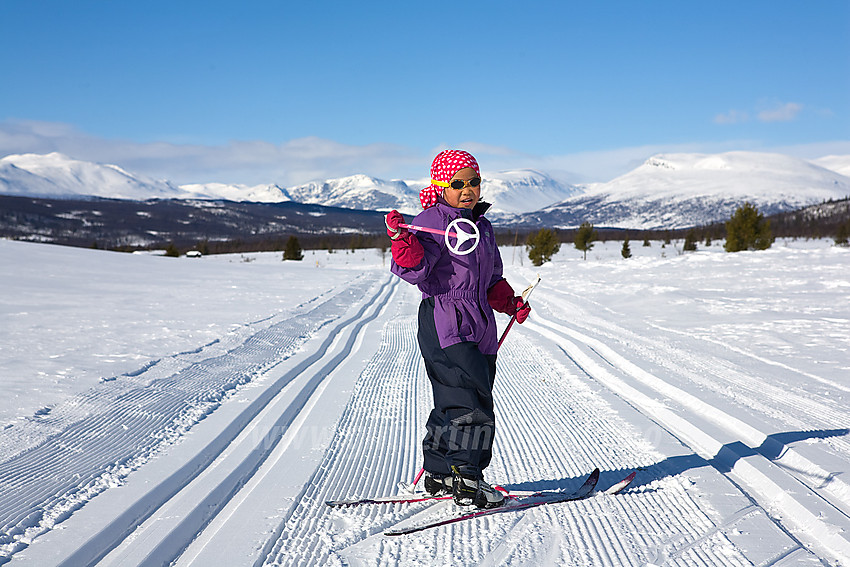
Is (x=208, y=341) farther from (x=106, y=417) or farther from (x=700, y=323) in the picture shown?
(x=700, y=323)

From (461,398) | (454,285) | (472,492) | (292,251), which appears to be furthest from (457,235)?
(292,251)

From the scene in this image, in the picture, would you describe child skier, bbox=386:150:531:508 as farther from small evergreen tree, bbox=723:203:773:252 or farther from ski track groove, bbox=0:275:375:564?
small evergreen tree, bbox=723:203:773:252

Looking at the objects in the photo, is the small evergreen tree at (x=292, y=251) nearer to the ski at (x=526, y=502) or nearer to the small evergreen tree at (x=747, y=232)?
the small evergreen tree at (x=747, y=232)

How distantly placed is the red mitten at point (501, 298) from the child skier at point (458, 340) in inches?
5.9

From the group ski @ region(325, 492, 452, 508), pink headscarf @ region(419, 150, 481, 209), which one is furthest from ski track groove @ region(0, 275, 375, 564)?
pink headscarf @ region(419, 150, 481, 209)

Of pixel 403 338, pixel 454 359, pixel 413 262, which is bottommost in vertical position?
pixel 403 338

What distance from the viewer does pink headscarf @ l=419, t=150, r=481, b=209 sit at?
2750 mm

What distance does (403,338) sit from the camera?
8062 millimetres

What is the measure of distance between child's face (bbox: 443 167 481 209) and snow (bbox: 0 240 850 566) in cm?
149

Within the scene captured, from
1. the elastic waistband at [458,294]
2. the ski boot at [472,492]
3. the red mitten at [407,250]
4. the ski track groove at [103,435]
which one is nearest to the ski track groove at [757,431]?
the ski boot at [472,492]

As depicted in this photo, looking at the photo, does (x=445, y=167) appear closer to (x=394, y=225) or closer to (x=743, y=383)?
(x=394, y=225)

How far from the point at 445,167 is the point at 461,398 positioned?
1116 millimetres

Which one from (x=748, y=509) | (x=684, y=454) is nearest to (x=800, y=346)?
(x=684, y=454)

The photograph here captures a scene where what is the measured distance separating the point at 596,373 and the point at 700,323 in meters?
4.68
